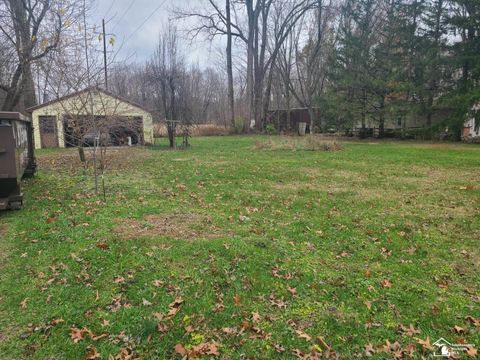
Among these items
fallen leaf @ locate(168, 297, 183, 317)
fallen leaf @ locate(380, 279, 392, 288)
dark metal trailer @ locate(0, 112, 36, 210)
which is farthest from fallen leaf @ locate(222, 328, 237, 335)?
dark metal trailer @ locate(0, 112, 36, 210)

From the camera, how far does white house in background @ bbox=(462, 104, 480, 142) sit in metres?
18.3

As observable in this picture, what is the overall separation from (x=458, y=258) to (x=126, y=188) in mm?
6241

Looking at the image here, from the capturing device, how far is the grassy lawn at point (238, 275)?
2734 millimetres

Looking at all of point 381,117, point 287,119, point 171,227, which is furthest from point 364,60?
point 171,227

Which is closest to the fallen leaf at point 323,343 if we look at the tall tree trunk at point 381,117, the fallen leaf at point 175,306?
the fallen leaf at point 175,306

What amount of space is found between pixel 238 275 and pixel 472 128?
21408 mm

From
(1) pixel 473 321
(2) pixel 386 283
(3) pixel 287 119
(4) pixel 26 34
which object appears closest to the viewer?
(1) pixel 473 321

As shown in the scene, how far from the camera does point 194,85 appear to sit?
43.2 meters

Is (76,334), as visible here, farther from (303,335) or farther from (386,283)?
(386,283)

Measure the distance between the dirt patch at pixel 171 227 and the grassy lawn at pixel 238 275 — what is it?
27mm

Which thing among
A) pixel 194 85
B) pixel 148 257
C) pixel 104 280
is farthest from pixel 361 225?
pixel 194 85

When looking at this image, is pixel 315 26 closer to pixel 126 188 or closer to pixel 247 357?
pixel 126 188

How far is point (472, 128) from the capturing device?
779 inches

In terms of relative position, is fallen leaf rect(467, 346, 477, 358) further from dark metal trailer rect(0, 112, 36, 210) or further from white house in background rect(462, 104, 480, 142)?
white house in background rect(462, 104, 480, 142)
